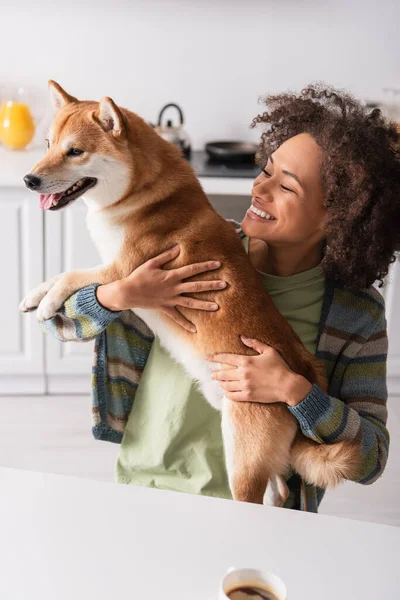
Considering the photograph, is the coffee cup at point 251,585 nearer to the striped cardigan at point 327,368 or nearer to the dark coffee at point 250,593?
the dark coffee at point 250,593

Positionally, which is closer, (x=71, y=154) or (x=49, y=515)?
(x=49, y=515)

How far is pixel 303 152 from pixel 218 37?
6.09 ft

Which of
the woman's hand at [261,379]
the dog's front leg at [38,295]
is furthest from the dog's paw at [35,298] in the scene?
the woman's hand at [261,379]

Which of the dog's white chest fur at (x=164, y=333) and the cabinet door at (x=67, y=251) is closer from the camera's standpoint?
the dog's white chest fur at (x=164, y=333)

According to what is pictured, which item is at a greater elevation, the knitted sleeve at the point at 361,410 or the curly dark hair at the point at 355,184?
the curly dark hair at the point at 355,184

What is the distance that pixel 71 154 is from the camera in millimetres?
1348

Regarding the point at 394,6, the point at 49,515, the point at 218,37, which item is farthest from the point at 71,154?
the point at 394,6

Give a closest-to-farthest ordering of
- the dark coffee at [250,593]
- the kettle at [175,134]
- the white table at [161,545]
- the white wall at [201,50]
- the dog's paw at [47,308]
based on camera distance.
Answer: the dark coffee at [250,593]
the white table at [161,545]
the dog's paw at [47,308]
the kettle at [175,134]
the white wall at [201,50]

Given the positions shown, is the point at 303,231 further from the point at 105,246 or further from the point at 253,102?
the point at 253,102

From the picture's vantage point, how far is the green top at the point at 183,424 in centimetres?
137

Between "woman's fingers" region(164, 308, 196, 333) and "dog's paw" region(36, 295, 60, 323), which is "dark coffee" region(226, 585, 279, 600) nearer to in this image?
"woman's fingers" region(164, 308, 196, 333)

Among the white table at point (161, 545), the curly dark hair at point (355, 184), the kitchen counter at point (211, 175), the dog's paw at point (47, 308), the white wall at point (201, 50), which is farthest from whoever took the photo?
the white wall at point (201, 50)

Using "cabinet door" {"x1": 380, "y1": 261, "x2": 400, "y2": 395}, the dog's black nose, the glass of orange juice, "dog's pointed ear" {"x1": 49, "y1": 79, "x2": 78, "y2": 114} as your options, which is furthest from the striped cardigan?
the glass of orange juice

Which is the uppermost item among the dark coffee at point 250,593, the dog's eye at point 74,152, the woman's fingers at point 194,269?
the dog's eye at point 74,152
